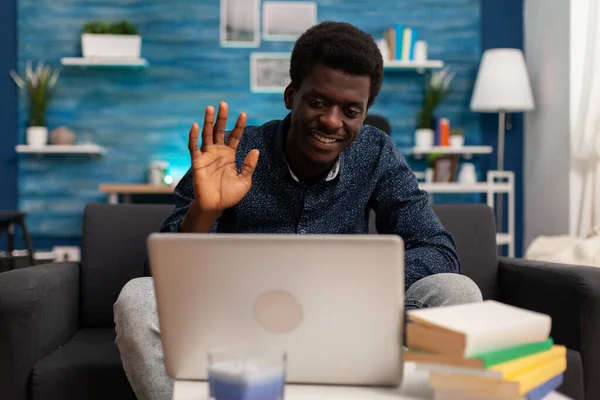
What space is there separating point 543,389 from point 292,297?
0.34 metres

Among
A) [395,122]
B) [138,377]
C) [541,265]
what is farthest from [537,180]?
[138,377]

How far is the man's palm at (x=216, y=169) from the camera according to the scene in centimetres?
140

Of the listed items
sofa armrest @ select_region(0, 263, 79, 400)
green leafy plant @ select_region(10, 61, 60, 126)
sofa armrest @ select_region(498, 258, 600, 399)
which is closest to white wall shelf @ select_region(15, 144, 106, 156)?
green leafy plant @ select_region(10, 61, 60, 126)

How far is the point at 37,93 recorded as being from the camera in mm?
4609

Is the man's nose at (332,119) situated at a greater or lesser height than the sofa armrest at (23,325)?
greater

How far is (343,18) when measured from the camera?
483 cm

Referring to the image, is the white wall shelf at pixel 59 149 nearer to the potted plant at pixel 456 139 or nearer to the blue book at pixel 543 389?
the potted plant at pixel 456 139

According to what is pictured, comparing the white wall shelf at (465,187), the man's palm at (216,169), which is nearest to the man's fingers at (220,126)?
the man's palm at (216,169)

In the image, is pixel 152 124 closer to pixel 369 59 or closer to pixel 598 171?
pixel 598 171

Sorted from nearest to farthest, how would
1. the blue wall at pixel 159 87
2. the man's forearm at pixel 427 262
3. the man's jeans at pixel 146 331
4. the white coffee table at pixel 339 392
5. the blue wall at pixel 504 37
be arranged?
the white coffee table at pixel 339 392 < the man's jeans at pixel 146 331 < the man's forearm at pixel 427 262 < the blue wall at pixel 159 87 < the blue wall at pixel 504 37

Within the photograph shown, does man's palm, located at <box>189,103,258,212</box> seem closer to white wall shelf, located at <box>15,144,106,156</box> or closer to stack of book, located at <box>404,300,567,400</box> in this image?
stack of book, located at <box>404,300,567,400</box>

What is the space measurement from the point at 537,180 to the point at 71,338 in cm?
349

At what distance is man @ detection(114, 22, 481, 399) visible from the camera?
51.9 inches

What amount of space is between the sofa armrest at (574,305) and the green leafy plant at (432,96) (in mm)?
2915
